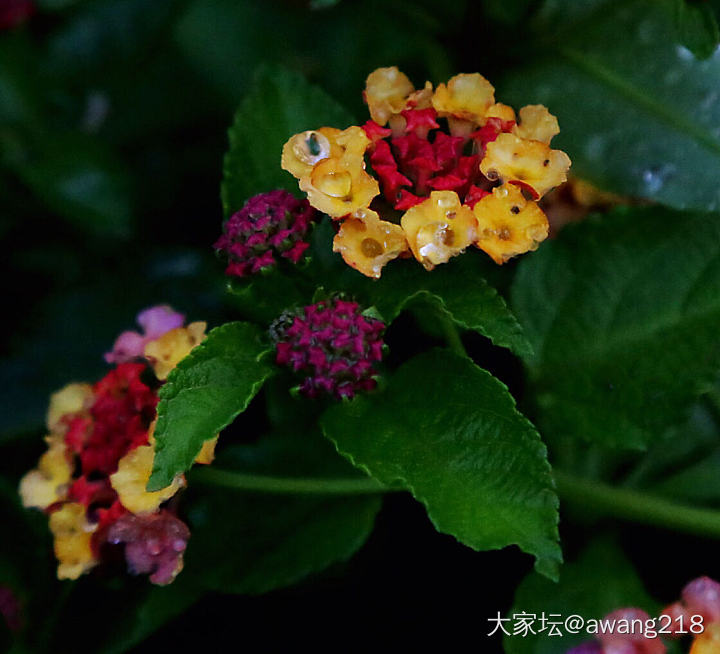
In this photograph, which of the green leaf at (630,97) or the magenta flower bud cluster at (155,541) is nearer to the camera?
the magenta flower bud cluster at (155,541)

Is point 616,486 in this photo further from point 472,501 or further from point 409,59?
point 409,59

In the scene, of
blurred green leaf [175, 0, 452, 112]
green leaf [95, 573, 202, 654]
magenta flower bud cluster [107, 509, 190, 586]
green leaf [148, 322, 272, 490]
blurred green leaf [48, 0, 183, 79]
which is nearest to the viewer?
green leaf [148, 322, 272, 490]

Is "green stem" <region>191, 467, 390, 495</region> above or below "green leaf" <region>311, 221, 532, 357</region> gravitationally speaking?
below

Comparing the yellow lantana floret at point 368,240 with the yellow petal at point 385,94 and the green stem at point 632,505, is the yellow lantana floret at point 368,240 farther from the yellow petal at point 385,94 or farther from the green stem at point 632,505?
the green stem at point 632,505

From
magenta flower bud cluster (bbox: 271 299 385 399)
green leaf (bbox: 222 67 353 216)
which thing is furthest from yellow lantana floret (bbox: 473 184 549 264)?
green leaf (bbox: 222 67 353 216)

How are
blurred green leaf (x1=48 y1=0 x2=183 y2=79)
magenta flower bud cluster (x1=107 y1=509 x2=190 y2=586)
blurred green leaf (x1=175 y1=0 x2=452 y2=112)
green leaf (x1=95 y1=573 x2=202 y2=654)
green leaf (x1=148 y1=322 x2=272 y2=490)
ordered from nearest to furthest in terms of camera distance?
1. green leaf (x1=148 y1=322 x2=272 y2=490)
2. magenta flower bud cluster (x1=107 y1=509 x2=190 y2=586)
3. green leaf (x1=95 y1=573 x2=202 y2=654)
4. blurred green leaf (x1=175 y1=0 x2=452 y2=112)
5. blurred green leaf (x1=48 y1=0 x2=183 y2=79)

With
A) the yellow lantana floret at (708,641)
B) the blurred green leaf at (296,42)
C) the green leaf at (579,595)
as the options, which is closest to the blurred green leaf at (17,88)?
the blurred green leaf at (296,42)

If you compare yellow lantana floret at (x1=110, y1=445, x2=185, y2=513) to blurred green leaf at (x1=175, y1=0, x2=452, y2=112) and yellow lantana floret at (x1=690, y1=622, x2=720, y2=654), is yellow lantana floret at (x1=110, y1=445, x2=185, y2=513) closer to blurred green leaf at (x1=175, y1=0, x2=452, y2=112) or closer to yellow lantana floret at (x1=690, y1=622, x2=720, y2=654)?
yellow lantana floret at (x1=690, y1=622, x2=720, y2=654)
